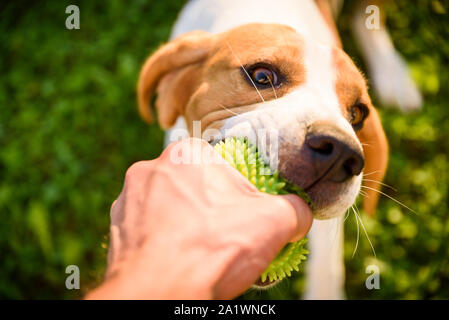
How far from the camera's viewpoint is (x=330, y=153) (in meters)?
1.47

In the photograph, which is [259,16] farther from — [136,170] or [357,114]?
[136,170]

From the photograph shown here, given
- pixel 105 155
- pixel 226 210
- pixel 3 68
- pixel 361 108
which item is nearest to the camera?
pixel 226 210

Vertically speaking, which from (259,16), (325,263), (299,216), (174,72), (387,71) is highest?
(259,16)

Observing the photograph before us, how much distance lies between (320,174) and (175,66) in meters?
1.25

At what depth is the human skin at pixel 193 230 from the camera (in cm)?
110

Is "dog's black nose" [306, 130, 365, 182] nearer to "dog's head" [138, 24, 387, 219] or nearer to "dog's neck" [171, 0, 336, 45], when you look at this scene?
"dog's head" [138, 24, 387, 219]

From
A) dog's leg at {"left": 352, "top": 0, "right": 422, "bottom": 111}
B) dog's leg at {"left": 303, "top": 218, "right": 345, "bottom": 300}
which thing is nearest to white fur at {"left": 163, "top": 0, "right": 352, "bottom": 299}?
dog's leg at {"left": 303, "top": 218, "right": 345, "bottom": 300}

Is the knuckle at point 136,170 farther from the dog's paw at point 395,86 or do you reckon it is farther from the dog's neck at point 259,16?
the dog's paw at point 395,86

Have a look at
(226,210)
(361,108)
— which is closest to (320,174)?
(226,210)

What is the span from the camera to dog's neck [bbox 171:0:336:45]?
253 centimetres

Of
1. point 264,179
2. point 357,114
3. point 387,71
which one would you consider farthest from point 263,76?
point 387,71

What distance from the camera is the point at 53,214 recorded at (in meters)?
3.33

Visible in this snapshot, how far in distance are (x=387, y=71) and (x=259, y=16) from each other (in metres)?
1.94
